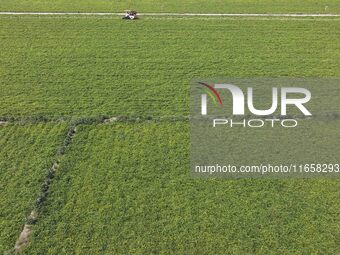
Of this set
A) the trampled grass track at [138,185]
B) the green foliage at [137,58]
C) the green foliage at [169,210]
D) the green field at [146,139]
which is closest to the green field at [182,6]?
the green field at [146,139]

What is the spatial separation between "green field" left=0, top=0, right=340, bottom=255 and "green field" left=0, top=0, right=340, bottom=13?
2.18 meters

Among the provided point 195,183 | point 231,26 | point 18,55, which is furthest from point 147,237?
point 231,26

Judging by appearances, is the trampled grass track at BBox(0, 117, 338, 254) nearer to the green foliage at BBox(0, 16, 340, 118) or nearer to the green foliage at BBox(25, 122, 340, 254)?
the green foliage at BBox(25, 122, 340, 254)

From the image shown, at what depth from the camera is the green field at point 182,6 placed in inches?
1423

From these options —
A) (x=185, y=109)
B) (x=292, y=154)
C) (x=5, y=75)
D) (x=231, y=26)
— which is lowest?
(x=292, y=154)

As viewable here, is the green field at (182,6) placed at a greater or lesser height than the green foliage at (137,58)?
greater

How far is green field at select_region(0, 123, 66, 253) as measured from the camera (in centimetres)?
1559

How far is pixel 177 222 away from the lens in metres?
15.6

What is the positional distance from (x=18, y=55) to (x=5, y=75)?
10.4 feet

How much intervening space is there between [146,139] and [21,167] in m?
6.07

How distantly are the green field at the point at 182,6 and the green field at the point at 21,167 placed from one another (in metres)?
19.1

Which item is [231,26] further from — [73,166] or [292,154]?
[73,166]

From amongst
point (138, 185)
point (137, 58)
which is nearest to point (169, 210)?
point (138, 185)

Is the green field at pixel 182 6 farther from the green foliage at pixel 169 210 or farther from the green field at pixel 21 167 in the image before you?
the green foliage at pixel 169 210
